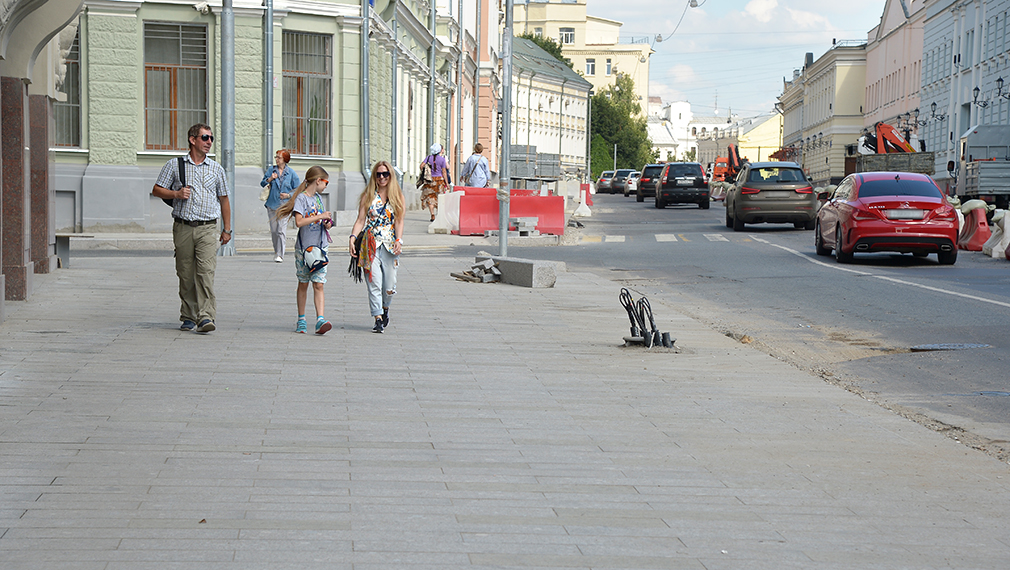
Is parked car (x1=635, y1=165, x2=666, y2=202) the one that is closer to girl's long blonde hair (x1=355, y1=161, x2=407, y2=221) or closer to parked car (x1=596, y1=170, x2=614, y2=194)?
parked car (x1=596, y1=170, x2=614, y2=194)

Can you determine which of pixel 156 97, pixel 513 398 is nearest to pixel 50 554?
pixel 513 398

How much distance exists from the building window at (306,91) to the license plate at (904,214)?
1414cm

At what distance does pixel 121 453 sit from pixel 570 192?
154 ft

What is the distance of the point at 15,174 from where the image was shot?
13148 millimetres

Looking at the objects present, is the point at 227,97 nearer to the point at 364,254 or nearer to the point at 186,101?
the point at 186,101

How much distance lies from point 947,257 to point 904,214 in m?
1.14

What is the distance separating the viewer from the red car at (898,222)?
786 inches

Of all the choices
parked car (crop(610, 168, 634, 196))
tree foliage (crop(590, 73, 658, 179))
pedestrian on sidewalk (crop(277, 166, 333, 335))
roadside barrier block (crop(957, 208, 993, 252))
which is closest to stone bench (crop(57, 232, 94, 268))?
pedestrian on sidewalk (crop(277, 166, 333, 335))

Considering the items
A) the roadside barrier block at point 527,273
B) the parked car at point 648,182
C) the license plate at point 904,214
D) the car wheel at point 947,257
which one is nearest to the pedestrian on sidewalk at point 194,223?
the roadside barrier block at point 527,273

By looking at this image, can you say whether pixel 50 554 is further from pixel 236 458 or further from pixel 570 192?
pixel 570 192

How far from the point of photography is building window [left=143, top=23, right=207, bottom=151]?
89.8 ft

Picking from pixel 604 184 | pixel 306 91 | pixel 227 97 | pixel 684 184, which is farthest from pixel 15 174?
pixel 604 184

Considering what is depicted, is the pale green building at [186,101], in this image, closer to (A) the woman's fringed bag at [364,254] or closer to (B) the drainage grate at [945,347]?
(A) the woman's fringed bag at [364,254]

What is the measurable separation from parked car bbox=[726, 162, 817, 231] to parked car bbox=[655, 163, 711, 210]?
53.6 ft
